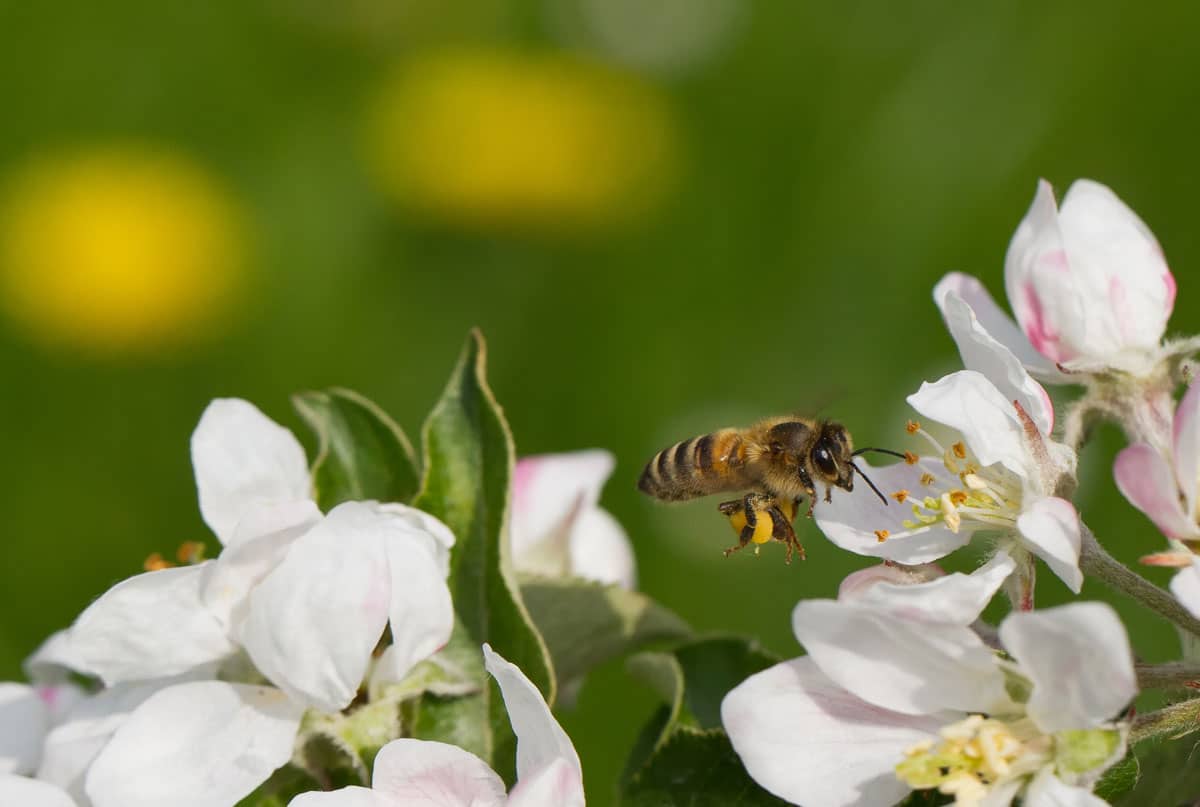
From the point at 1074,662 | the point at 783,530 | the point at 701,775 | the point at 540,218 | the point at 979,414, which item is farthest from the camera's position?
the point at 540,218

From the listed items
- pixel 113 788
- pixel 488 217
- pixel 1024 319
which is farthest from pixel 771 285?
pixel 113 788

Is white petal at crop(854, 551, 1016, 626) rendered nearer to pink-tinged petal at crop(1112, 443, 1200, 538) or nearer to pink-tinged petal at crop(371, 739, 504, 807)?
pink-tinged petal at crop(1112, 443, 1200, 538)

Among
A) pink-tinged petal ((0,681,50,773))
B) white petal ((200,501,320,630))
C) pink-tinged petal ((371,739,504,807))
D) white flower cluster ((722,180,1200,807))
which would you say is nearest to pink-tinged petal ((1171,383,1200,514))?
white flower cluster ((722,180,1200,807))

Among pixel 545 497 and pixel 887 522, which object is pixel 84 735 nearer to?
pixel 545 497

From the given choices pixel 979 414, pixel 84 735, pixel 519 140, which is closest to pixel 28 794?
pixel 84 735

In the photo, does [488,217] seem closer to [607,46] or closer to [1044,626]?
[607,46]

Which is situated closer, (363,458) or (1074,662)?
(1074,662)

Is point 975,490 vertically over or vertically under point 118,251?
over
